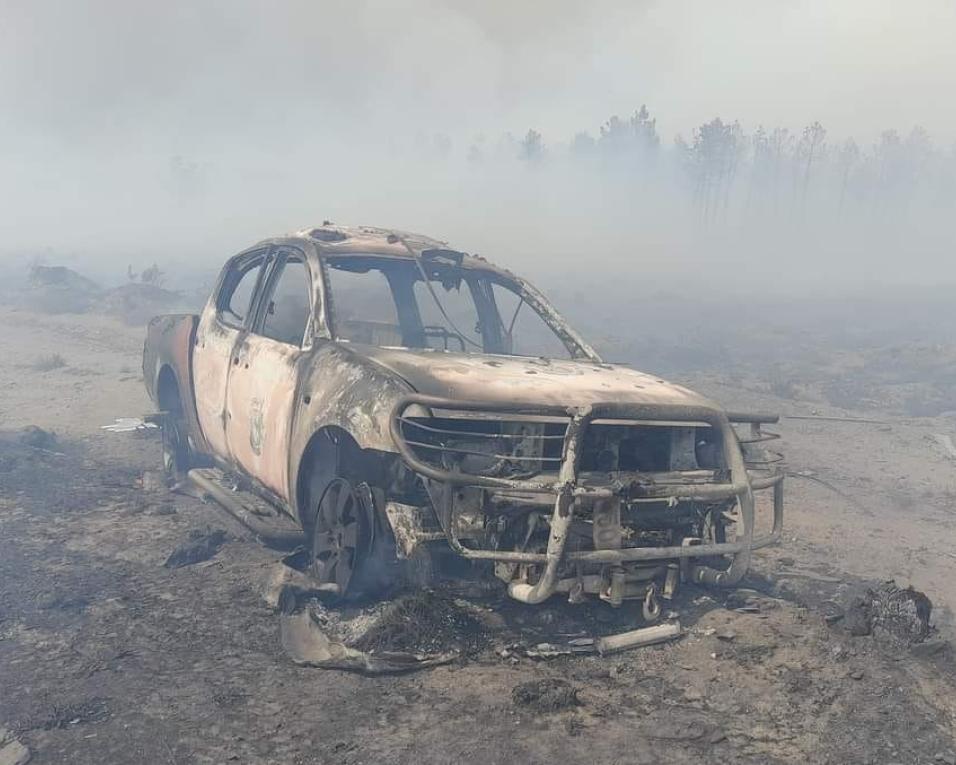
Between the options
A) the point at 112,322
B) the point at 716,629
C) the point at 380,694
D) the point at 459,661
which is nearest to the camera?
the point at 380,694

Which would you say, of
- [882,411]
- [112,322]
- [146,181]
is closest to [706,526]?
[882,411]

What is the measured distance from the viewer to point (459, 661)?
12.4 feet

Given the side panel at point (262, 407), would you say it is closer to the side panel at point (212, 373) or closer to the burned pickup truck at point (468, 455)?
the burned pickup truck at point (468, 455)

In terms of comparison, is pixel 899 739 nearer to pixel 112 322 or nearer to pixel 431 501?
pixel 431 501

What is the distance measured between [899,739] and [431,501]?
2114mm

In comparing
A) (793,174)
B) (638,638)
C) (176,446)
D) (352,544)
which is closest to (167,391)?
(176,446)

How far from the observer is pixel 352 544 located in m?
4.23

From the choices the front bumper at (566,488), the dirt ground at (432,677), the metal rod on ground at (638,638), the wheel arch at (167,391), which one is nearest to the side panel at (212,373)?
the dirt ground at (432,677)

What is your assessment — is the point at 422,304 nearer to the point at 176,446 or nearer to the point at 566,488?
the point at 566,488

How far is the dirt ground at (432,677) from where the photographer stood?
3.15 meters

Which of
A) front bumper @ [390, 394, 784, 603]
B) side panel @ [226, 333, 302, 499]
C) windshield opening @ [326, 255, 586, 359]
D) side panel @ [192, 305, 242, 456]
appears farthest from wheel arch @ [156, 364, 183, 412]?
front bumper @ [390, 394, 784, 603]

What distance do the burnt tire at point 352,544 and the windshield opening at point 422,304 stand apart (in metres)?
1.07

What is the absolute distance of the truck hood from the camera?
151 inches

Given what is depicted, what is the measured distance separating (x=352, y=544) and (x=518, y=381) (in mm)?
1182
